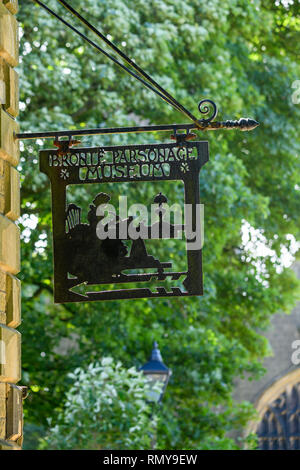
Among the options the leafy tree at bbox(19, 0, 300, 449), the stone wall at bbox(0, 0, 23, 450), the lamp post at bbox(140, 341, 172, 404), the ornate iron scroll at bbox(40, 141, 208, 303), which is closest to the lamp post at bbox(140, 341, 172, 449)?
the lamp post at bbox(140, 341, 172, 404)

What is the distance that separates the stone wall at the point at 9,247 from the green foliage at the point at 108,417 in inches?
268

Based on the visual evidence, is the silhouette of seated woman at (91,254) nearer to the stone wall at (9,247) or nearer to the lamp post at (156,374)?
the stone wall at (9,247)

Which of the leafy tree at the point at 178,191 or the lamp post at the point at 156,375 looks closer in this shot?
the lamp post at the point at 156,375

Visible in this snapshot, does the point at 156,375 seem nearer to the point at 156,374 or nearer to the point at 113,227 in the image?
the point at 156,374

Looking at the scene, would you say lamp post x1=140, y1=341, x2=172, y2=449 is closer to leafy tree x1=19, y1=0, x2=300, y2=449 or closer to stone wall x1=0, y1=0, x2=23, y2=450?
leafy tree x1=19, y1=0, x2=300, y2=449

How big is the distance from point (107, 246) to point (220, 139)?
413 inches

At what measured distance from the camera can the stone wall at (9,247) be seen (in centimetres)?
475

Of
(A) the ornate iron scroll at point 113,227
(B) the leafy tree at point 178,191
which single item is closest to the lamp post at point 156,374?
(B) the leafy tree at point 178,191

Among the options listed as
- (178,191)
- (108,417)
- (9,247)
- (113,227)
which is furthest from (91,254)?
(178,191)

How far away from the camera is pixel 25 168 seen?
12.3m

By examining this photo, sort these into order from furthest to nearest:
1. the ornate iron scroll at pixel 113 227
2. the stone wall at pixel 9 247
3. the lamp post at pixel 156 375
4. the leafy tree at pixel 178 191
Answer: the leafy tree at pixel 178 191
the lamp post at pixel 156 375
the ornate iron scroll at pixel 113 227
the stone wall at pixel 9 247

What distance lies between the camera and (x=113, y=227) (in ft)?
17.3

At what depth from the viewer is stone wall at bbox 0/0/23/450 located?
4746 millimetres

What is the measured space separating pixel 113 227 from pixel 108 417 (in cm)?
686
